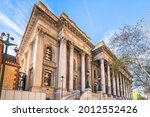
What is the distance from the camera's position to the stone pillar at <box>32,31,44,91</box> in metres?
18.4

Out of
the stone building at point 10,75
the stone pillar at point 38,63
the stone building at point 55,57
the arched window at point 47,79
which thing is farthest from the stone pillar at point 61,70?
the stone building at point 10,75

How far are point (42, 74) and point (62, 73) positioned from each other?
9.07 ft

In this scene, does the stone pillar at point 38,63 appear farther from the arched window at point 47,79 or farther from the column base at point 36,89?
the arched window at point 47,79

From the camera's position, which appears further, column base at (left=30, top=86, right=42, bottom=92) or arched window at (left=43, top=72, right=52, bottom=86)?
arched window at (left=43, top=72, right=52, bottom=86)

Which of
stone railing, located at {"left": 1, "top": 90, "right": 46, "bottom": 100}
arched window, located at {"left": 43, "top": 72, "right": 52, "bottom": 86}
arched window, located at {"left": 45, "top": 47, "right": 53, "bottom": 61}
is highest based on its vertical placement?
arched window, located at {"left": 45, "top": 47, "right": 53, "bottom": 61}

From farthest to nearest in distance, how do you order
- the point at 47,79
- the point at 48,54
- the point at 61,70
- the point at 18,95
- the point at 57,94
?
the point at 48,54 < the point at 61,70 < the point at 47,79 < the point at 57,94 < the point at 18,95

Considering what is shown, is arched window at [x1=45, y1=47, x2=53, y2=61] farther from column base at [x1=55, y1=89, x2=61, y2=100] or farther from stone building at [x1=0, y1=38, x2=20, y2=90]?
column base at [x1=55, y1=89, x2=61, y2=100]

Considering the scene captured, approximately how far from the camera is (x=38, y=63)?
1956 centimetres

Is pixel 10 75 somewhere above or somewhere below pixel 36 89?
above

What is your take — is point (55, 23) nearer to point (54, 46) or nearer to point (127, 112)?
point (54, 46)

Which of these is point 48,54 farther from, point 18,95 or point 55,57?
point 18,95

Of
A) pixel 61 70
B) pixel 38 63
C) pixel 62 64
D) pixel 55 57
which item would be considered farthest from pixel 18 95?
pixel 55 57

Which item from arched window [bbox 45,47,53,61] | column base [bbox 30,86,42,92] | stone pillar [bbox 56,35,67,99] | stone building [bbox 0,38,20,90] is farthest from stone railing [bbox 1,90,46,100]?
arched window [bbox 45,47,53,61]

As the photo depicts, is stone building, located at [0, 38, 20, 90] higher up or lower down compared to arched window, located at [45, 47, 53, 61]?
lower down
